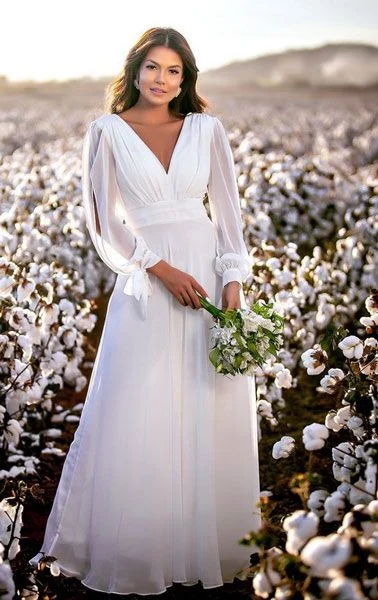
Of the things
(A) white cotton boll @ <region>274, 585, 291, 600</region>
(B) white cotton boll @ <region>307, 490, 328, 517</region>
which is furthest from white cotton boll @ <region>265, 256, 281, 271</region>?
(A) white cotton boll @ <region>274, 585, 291, 600</region>

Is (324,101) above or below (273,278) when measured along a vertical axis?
above

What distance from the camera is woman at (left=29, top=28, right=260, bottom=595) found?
112 inches

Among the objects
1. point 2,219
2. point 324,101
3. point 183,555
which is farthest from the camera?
point 324,101

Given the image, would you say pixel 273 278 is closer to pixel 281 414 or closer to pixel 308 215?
pixel 281 414

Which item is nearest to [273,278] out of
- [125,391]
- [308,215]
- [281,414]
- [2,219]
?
[281,414]

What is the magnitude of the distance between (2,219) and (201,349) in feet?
7.85

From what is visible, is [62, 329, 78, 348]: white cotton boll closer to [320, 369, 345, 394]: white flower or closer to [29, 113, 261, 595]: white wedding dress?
[29, 113, 261, 595]: white wedding dress

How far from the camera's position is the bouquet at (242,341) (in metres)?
2.68

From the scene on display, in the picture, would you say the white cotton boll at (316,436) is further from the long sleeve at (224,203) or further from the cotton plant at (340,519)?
the long sleeve at (224,203)

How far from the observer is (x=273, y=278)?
4.57 metres

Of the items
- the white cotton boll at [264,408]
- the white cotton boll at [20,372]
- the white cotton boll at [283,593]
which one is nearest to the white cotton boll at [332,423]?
the white cotton boll at [283,593]

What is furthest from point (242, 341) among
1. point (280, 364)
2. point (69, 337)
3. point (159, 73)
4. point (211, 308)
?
point (69, 337)

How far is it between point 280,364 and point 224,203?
0.96m

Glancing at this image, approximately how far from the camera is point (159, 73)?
2.90 meters
